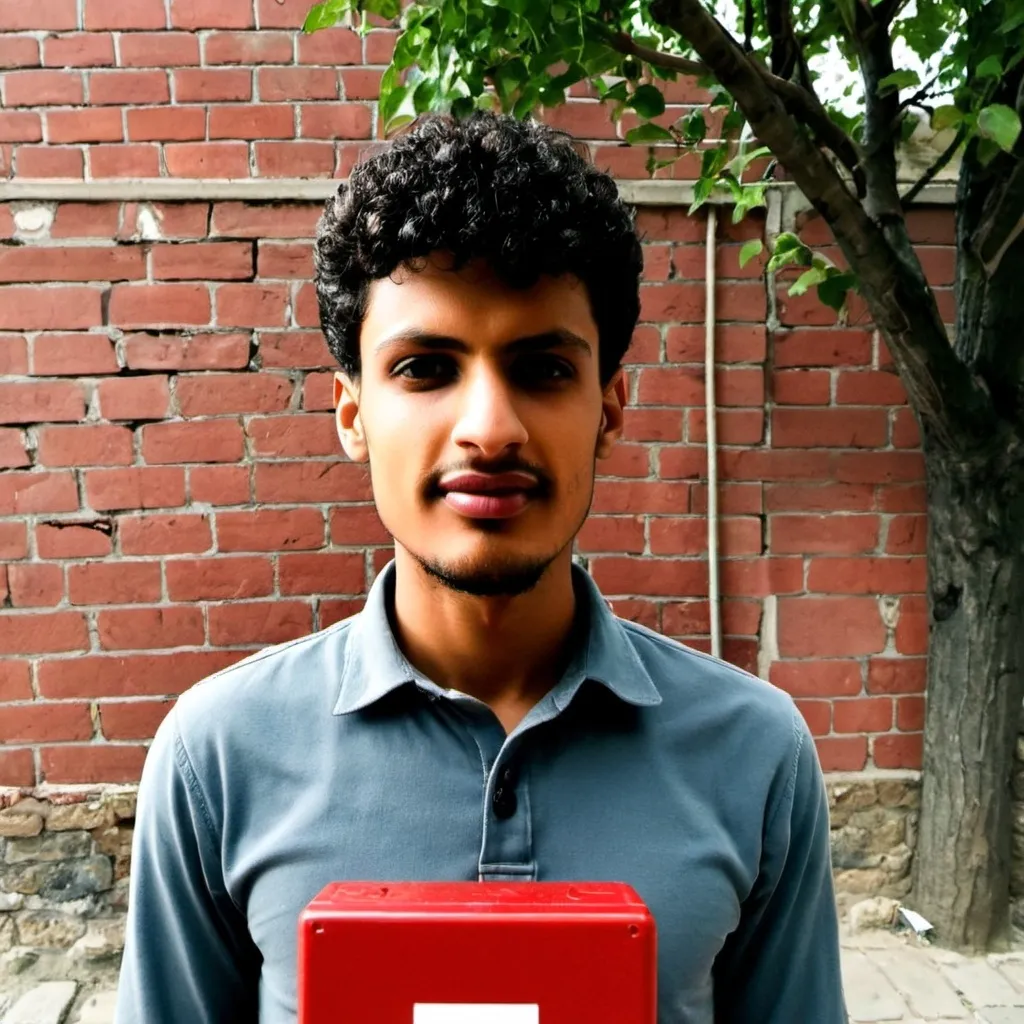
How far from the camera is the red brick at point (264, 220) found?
195 cm

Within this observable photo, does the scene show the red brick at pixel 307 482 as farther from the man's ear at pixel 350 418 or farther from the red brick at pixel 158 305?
the man's ear at pixel 350 418

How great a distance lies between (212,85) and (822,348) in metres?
1.72

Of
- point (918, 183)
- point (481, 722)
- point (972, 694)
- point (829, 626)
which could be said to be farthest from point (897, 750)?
point (481, 722)

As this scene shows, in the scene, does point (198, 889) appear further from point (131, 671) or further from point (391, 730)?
point (131, 671)

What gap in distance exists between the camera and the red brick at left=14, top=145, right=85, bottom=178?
1.92 m

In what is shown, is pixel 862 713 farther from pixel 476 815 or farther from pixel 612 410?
pixel 476 815

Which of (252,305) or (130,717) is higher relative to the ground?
(252,305)

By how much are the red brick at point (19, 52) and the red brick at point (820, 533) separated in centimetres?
222

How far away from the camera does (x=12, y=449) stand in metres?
1.96

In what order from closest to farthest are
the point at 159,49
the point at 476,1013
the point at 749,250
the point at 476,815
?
the point at 476,1013 → the point at 476,815 → the point at 749,250 → the point at 159,49

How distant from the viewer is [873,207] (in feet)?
5.49

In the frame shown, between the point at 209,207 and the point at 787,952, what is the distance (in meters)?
1.98

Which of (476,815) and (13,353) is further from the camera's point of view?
(13,353)

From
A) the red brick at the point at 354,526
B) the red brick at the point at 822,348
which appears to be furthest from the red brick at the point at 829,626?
the red brick at the point at 354,526
